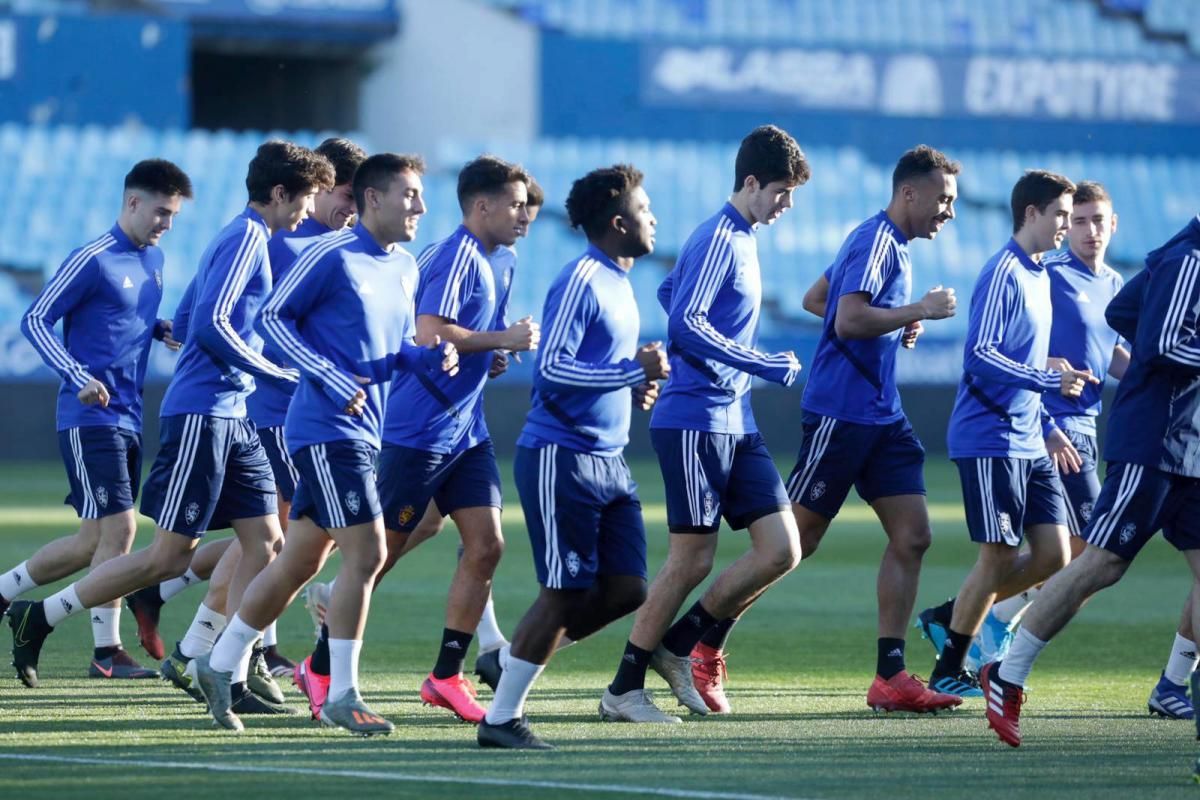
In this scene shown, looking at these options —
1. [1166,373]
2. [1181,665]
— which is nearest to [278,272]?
[1166,373]

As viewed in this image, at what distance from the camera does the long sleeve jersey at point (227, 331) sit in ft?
24.9

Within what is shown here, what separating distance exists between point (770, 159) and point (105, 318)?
308 centimetres

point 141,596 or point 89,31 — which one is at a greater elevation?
point 89,31

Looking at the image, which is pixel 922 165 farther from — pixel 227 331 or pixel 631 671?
pixel 227 331

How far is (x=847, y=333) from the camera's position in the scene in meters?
8.13

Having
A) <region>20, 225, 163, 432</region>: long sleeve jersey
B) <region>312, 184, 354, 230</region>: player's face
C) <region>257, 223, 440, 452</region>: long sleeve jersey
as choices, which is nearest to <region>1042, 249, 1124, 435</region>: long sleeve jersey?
<region>312, 184, 354, 230</region>: player's face

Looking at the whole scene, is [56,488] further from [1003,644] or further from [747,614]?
[1003,644]

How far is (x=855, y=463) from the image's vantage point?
8.30m

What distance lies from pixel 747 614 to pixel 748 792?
577cm

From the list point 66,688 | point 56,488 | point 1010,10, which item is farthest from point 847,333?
point 1010,10

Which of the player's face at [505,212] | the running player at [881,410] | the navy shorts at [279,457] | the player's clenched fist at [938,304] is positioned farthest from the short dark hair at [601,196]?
the navy shorts at [279,457]

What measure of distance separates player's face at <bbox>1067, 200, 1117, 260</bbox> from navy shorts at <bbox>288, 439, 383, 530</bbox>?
3.99m

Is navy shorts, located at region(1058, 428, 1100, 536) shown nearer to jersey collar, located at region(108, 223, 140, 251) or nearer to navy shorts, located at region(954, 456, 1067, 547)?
navy shorts, located at region(954, 456, 1067, 547)

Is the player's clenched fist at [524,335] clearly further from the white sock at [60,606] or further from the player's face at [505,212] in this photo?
the white sock at [60,606]
